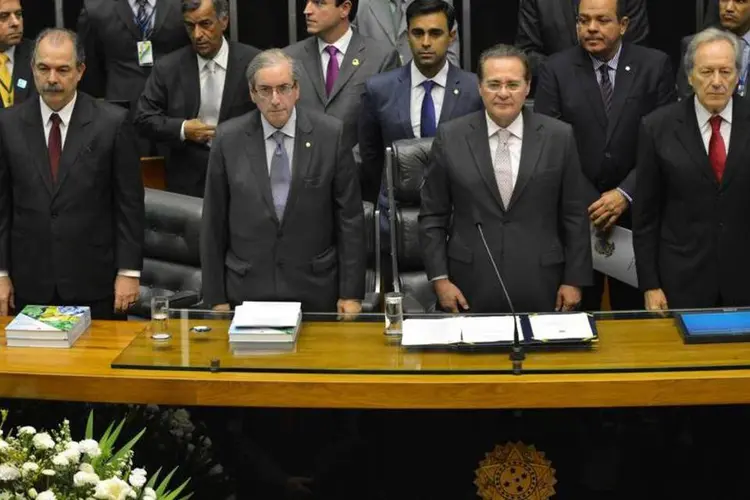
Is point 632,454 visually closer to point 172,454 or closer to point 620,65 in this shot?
point 172,454

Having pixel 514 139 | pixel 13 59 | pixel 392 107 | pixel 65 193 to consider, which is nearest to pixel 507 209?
pixel 514 139

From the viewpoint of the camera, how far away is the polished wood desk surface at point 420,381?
381cm

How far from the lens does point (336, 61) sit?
5.95m

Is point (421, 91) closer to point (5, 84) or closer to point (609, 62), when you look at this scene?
point (609, 62)

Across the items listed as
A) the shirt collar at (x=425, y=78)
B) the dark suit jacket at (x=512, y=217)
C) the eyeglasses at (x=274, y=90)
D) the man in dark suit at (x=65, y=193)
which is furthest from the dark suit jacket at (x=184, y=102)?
the dark suit jacket at (x=512, y=217)

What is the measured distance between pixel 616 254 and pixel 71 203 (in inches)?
76.8

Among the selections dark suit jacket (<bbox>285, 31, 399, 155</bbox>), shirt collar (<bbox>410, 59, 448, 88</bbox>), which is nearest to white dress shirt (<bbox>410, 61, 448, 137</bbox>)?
shirt collar (<bbox>410, 59, 448, 88</bbox>)

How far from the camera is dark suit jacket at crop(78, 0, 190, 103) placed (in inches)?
251

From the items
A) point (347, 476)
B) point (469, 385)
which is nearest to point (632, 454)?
point (469, 385)

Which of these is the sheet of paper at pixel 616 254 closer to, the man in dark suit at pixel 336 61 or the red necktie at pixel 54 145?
the man in dark suit at pixel 336 61

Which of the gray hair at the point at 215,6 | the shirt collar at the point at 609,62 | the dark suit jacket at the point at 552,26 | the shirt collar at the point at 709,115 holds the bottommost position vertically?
the shirt collar at the point at 709,115

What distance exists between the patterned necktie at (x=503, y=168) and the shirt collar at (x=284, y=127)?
68cm

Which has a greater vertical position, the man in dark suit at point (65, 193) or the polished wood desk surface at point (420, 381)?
the man in dark suit at point (65, 193)

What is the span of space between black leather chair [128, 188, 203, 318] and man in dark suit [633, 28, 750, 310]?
70.8 inches
